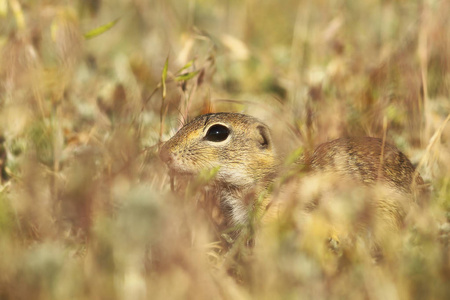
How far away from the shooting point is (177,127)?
3031 millimetres

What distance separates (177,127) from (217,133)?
1.07 feet

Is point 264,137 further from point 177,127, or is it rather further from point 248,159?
point 177,127

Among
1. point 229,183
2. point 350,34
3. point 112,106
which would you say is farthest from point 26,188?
point 350,34

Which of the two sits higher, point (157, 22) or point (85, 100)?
point (157, 22)

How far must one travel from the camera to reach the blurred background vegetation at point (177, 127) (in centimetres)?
171

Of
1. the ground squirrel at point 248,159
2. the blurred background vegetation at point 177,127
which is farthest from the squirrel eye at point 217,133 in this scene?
Result: the blurred background vegetation at point 177,127

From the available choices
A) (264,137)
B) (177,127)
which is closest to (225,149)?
(264,137)

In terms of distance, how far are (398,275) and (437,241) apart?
1.19 feet

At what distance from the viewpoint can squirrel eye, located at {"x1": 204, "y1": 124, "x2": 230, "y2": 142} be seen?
9.02ft

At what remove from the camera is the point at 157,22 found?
451 cm

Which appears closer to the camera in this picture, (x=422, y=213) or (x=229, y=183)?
(x=422, y=213)

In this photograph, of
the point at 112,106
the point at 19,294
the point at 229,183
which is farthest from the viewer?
the point at 112,106

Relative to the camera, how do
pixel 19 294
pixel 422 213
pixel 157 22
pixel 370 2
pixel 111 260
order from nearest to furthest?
pixel 19 294, pixel 111 260, pixel 422 213, pixel 157 22, pixel 370 2

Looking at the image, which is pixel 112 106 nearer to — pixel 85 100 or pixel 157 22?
pixel 85 100
